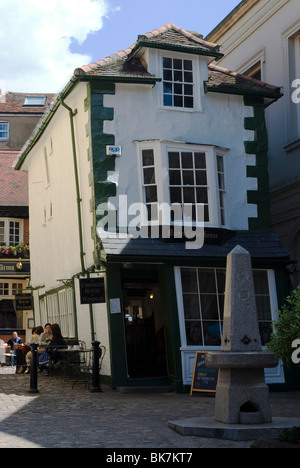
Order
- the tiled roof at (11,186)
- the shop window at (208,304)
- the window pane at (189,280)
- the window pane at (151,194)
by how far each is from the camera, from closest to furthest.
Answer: the shop window at (208,304), the window pane at (189,280), the window pane at (151,194), the tiled roof at (11,186)

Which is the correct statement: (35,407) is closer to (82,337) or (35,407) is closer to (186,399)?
(186,399)

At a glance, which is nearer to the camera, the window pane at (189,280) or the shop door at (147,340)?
A: the window pane at (189,280)

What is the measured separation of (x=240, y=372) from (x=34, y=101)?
44.1 m

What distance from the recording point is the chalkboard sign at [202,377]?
13656mm

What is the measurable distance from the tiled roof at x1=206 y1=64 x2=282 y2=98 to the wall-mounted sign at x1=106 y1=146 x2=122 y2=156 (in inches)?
101

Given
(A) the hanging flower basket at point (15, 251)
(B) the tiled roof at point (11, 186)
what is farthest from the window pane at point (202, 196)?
(B) the tiled roof at point (11, 186)

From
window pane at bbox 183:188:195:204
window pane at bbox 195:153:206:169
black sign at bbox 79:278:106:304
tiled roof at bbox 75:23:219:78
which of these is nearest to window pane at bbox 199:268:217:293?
window pane at bbox 183:188:195:204

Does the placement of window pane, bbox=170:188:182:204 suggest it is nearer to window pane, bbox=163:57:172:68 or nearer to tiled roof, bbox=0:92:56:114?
window pane, bbox=163:57:172:68

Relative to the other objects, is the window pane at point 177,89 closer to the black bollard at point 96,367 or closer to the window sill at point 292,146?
the window sill at point 292,146

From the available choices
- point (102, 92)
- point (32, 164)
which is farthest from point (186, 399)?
point (32, 164)

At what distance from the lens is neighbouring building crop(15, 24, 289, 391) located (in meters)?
14.6

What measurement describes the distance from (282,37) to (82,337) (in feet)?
A: 29.3

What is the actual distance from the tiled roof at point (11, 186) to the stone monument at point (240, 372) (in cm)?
2600

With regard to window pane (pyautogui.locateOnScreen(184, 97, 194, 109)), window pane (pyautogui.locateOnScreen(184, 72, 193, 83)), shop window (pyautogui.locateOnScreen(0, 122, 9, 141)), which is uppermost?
shop window (pyautogui.locateOnScreen(0, 122, 9, 141))
